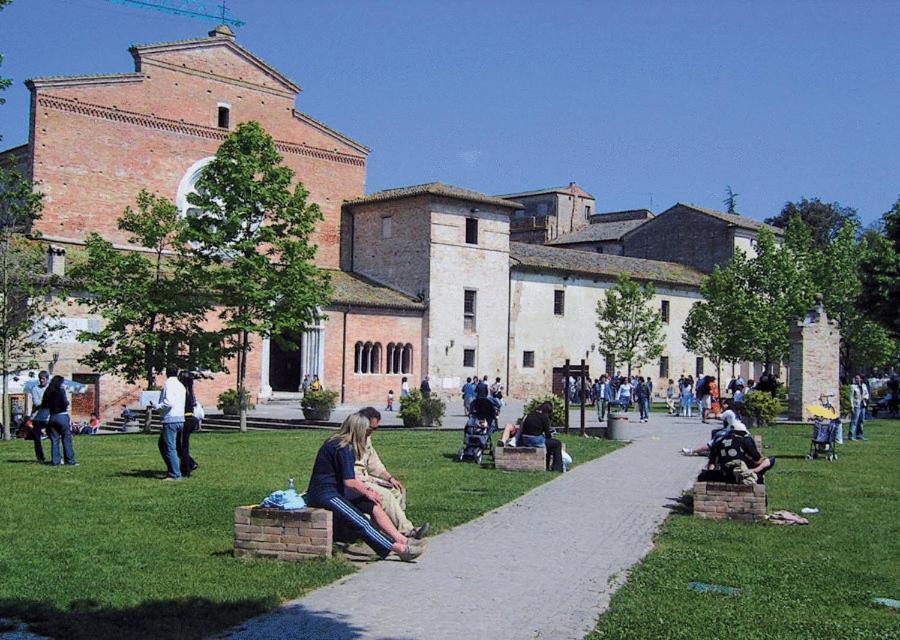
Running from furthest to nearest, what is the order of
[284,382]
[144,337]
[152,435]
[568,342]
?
[568,342]
[284,382]
[144,337]
[152,435]

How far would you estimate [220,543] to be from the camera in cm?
958

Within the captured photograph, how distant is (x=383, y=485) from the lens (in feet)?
34.4

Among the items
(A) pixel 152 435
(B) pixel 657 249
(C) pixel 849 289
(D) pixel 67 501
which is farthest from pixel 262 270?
(B) pixel 657 249

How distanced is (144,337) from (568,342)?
1059 inches

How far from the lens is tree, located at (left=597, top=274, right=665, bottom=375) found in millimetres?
48188

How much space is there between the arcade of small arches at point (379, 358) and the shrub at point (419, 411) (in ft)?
46.2

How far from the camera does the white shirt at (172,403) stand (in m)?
14.2

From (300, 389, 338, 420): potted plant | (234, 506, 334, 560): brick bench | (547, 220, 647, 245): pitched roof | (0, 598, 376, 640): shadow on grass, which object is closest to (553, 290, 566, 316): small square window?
(547, 220, 647, 245): pitched roof

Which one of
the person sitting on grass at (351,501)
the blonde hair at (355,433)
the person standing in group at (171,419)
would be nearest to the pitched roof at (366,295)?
the person standing in group at (171,419)

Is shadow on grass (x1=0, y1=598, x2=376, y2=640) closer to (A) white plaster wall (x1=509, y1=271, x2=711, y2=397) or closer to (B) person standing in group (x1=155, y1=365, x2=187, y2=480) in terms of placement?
(B) person standing in group (x1=155, y1=365, x2=187, y2=480)

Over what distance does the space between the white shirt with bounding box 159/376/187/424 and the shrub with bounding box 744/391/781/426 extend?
2018 cm

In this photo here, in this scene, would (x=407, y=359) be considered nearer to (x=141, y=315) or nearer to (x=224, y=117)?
(x=224, y=117)

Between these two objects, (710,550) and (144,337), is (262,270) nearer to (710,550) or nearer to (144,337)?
(144,337)

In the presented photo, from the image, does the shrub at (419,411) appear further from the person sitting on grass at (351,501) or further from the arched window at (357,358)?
the person sitting on grass at (351,501)
